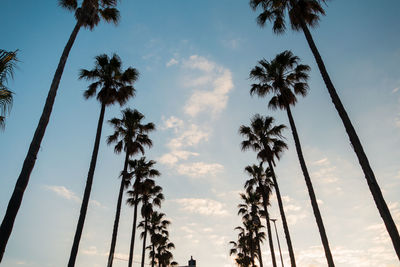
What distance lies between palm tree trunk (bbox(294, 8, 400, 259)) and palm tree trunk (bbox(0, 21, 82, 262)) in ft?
38.5

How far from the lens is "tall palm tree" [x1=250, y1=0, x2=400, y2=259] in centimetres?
874

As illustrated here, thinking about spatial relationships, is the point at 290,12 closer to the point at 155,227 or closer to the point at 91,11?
the point at 91,11

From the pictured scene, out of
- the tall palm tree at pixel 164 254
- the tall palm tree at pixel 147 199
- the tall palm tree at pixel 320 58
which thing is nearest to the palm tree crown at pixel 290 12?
the tall palm tree at pixel 320 58

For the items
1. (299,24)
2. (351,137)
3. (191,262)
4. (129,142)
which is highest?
(299,24)

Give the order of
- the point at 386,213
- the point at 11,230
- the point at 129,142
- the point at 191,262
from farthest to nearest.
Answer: the point at 129,142 < the point at 191,262 < the point at 386,213 < the point at 11,230

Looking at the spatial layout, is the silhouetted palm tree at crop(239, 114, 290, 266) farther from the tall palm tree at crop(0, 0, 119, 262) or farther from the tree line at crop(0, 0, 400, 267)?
the tall palm tree at crop(0, 0, 119, 262)

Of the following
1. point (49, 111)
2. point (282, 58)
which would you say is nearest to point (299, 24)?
point (282, 58)

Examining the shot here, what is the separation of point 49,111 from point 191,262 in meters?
8.15

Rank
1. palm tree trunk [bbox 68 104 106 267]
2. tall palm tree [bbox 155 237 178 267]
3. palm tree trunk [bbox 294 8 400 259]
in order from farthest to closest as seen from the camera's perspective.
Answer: tall palm tree [bbox 155 237 178 267]
palm tree trunk [bbox 68 104 106 267]
palm tree trunk [bbox 294 8 400 259]

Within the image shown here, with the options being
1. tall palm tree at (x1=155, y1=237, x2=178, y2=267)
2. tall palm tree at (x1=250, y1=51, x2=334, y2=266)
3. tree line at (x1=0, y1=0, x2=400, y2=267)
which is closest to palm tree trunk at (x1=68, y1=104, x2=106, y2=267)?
tree line at (x1=0, y1=0, x2=400, y2=267)

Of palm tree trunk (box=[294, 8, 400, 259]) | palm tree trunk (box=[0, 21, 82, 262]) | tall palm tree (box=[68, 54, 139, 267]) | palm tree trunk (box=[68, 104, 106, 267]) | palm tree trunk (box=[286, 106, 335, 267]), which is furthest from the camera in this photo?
tall palm tree (box=[68, 54, 139, 267])

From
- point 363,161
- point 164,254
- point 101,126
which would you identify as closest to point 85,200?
point 101,126

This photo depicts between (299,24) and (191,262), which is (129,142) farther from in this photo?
(299,24)

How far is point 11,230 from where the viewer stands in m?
6.65
